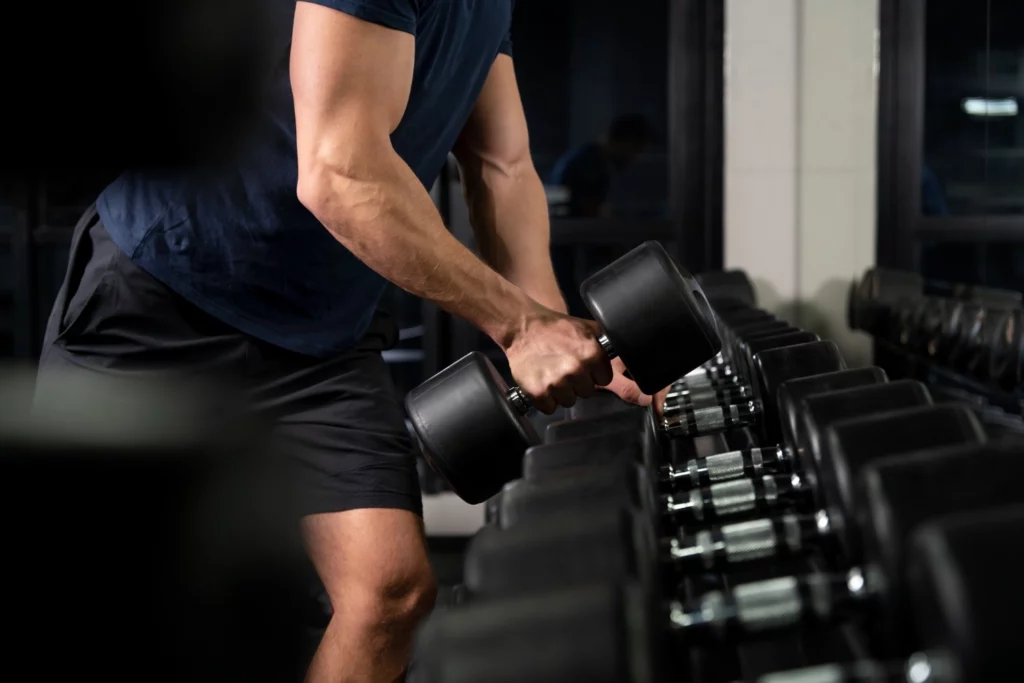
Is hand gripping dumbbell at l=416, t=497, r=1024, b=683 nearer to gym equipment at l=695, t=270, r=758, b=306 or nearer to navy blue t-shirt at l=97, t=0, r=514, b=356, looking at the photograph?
navy blue t-shirt at l=97, t=0, r=514, b=356

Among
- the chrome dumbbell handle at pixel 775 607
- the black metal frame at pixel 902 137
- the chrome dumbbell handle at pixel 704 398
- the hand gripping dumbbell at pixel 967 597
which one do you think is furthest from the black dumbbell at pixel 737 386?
the black metal frame at pixel 902 137

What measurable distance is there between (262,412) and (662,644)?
3.21 feet

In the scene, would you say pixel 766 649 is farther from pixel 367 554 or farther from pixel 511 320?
pixel 367 554

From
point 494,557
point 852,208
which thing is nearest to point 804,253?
point 852,208

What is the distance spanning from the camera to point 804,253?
265cm

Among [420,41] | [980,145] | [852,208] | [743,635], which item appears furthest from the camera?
[852,208]

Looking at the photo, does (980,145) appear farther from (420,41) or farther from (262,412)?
(262,412)

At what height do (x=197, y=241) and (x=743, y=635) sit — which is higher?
(x=197, y=241)

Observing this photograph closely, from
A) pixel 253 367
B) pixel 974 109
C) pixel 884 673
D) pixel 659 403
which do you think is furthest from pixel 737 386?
pixel 974 109

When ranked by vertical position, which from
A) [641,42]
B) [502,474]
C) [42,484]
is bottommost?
[42,484]

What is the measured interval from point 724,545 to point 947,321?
1.31m

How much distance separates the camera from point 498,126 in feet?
5.15

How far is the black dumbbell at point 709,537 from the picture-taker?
550 millimetres

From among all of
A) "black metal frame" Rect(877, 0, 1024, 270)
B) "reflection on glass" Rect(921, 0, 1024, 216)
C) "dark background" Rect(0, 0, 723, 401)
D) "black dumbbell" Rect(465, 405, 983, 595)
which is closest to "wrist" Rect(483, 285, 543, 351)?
"black dumbbell" Rect(465, 405, 983, 595)
